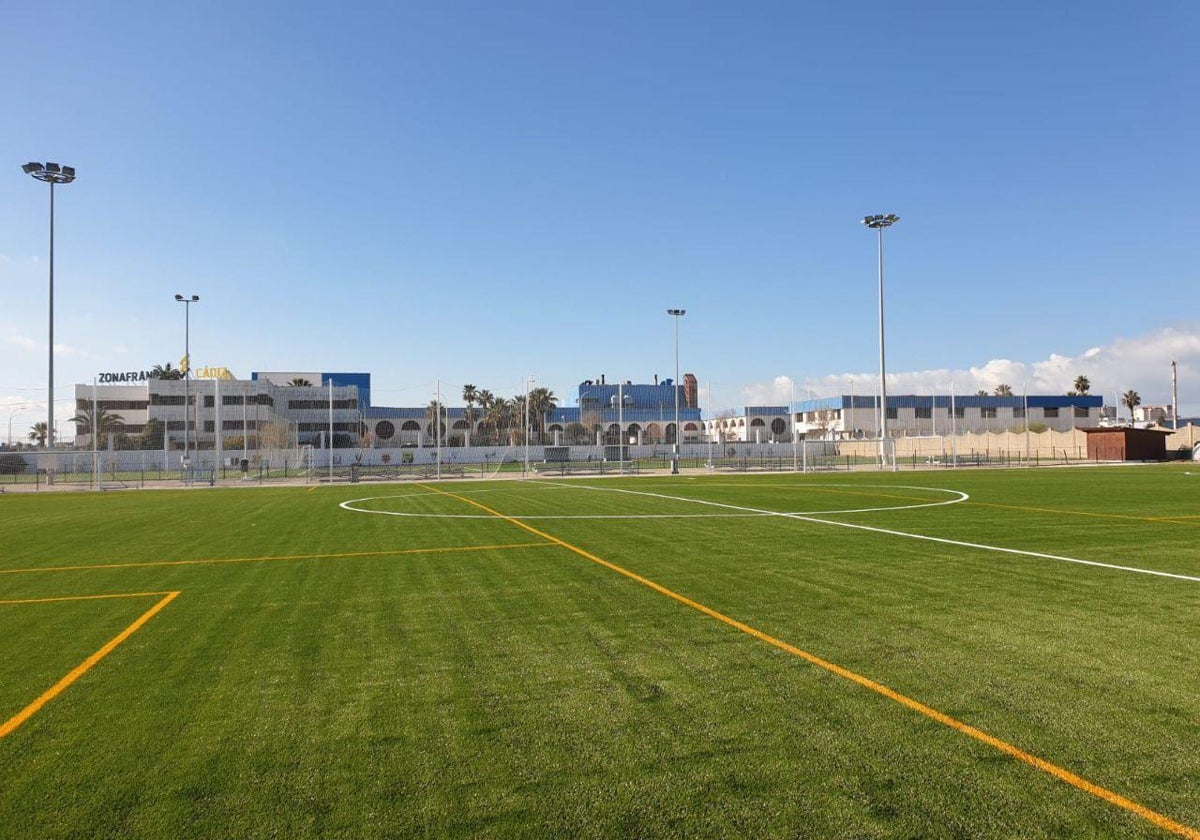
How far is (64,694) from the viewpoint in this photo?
6129 millimetres

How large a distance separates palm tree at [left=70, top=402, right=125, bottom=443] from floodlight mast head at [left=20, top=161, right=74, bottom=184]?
168ft

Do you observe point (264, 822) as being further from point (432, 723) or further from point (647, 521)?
point (647, 521)

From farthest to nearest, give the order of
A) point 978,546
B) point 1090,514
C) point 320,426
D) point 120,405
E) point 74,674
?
point 320,426, point 120,405, point 1090,514, point 978,546, point 74,674

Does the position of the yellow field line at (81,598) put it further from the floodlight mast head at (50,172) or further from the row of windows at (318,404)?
the row of windows at (318,404)

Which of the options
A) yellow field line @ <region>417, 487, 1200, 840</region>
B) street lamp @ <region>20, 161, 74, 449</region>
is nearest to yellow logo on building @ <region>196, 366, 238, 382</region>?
street lamp @ <region>20, 161, 74, 449</region>

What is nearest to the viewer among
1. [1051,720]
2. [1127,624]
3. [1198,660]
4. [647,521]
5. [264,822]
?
[264,822]

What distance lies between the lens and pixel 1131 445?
222ft

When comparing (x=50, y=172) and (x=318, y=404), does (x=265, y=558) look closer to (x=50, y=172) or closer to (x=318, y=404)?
(x=50, y=172)

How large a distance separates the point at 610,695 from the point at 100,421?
106 m

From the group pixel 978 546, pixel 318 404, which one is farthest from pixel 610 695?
pixel 318 404

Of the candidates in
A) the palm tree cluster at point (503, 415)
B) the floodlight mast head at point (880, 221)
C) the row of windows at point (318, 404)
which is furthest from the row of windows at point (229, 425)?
the floodlight mast head at point (880, 221)

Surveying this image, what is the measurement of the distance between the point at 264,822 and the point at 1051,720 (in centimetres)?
519

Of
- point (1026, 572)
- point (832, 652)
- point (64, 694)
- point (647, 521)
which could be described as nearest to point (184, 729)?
point (64, 694)

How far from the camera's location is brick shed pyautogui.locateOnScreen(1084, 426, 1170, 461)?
67.6 metres
